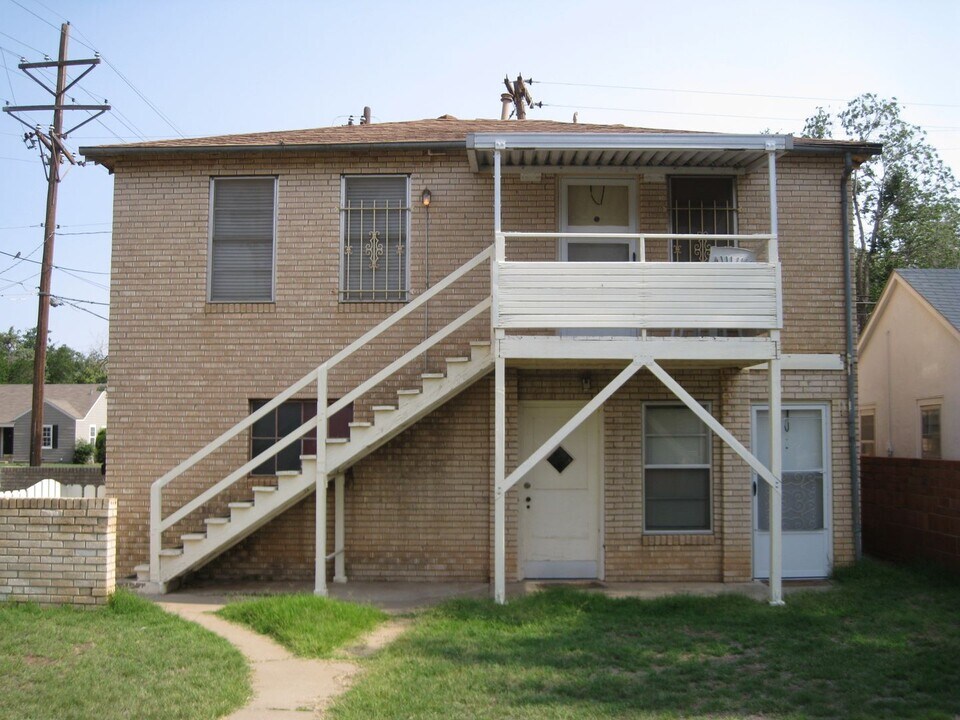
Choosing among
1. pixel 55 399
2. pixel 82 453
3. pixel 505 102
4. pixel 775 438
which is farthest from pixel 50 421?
pixel 775 438

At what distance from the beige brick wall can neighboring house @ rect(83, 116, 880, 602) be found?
0.03 meters

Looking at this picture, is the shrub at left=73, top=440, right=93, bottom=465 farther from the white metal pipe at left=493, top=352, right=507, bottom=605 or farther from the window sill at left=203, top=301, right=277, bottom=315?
the white metal pipe at left=493, top=352, right=507, bottom=605

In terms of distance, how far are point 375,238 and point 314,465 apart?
3009 mm

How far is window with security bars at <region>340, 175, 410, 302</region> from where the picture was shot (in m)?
11.4

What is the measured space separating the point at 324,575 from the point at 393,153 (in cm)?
523

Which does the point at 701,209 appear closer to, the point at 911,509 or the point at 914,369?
the point at 911,509

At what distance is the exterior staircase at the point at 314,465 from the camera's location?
33.4 ft

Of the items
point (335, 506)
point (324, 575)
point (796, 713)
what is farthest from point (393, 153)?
point (796, 713)

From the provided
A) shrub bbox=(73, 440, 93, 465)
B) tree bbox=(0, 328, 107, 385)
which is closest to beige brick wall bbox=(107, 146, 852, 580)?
shrub bbox=(73, 440, 93, 465)

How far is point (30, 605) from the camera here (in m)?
8.77

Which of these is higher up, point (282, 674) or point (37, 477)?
point (37, 477)

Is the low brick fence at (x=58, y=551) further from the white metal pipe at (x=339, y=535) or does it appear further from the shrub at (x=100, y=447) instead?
the shrub at (x=100, y=447)

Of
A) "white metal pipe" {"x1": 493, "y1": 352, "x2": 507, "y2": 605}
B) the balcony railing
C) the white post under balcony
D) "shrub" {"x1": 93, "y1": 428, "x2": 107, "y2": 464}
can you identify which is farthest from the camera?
"shrub" {"x1": 93, "y1": 428, "x2": 107, "y2": 464}

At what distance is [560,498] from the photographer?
11281 mm
